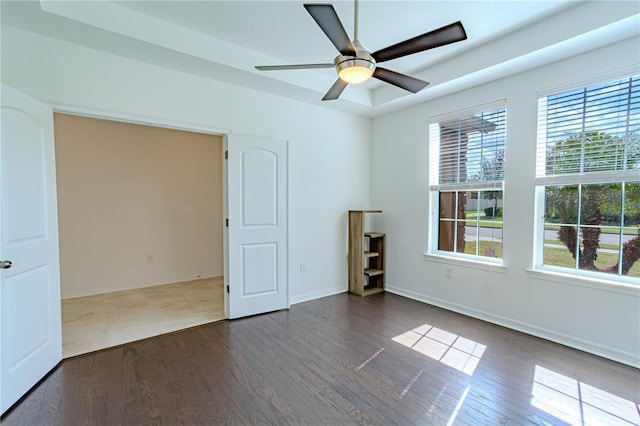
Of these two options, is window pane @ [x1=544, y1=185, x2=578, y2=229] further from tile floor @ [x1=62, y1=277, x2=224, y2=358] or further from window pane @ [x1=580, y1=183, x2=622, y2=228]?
tile floor @ [x1=62, y1=277, x2=224, y2=358]

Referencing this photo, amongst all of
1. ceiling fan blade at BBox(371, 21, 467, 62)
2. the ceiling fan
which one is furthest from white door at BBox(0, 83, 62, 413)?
ceiling fan blade at BBox(371, 21, 467, 62)

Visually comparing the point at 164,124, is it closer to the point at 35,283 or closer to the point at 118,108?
the point at 118,108

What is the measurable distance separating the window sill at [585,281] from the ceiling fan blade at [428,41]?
239 cm

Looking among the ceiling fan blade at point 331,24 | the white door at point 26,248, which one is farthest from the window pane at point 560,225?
the white door at point 26,248

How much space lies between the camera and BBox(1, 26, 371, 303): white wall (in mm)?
2404

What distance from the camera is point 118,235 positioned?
451 centimetres

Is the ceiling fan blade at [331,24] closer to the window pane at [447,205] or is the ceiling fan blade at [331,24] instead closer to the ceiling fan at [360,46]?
the ceiling fan at [360,46]

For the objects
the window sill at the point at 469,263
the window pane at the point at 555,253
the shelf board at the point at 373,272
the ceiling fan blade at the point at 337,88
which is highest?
the ceiling fan blade at the point at 337,88

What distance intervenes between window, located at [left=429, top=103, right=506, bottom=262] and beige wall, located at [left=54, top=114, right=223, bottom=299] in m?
3.71

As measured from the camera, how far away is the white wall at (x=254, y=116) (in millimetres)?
2404

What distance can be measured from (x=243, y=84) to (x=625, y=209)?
3806mm

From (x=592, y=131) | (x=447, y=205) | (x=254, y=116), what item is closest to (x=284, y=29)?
(x=254, y=116)

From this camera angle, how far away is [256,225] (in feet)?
11.5

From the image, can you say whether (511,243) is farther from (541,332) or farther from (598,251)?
(541,332)
